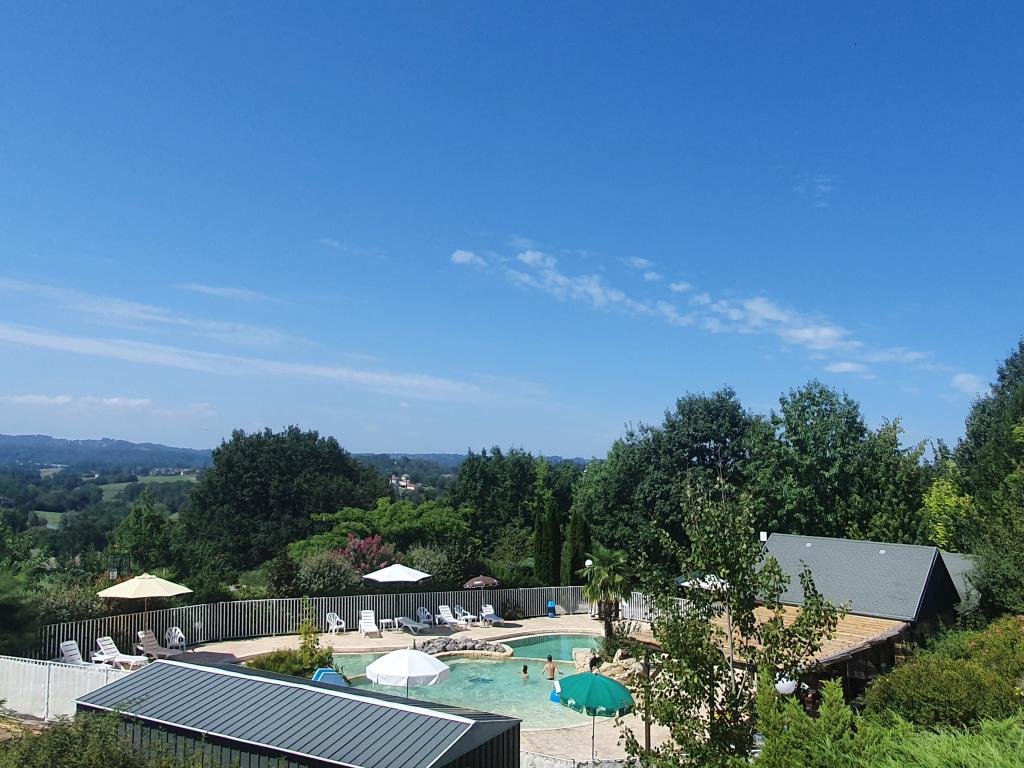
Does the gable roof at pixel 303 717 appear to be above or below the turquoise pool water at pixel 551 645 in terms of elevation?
above

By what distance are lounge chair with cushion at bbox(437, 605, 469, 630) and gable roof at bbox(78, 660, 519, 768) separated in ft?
52.1

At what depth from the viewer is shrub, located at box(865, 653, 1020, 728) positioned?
11.4 metres

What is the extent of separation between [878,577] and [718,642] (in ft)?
48.8

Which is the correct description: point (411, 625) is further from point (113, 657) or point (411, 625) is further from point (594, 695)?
point (594, 695)

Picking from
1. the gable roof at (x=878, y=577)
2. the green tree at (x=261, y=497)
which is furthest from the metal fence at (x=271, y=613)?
the green tree at (x=261, y=497)

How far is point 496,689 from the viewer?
63.4ft

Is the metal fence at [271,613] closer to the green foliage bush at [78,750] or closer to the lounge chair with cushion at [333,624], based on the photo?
the lounge chair with cushion at [333,624]

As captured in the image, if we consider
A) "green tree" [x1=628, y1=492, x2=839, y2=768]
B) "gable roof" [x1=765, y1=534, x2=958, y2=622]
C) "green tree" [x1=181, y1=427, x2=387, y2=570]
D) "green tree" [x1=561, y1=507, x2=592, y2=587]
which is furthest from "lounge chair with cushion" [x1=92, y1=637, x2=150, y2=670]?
"green tree" [x1=181, y1=427, x2=387, y2=570]

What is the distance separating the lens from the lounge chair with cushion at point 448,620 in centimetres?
2583

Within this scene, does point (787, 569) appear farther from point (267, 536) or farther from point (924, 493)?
point (267, 536)

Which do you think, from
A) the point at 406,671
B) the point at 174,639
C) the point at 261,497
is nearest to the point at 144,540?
the point at 174,639

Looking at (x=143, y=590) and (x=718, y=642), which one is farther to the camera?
(x=143, y=590)

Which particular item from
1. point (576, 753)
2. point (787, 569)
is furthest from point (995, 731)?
point (787, 569)

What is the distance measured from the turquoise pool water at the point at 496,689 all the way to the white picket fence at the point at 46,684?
22.7 feet
